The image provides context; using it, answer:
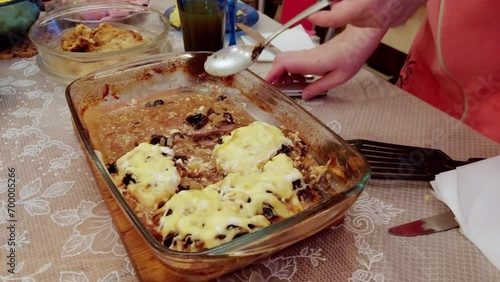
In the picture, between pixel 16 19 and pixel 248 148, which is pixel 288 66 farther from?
pixel 16 19

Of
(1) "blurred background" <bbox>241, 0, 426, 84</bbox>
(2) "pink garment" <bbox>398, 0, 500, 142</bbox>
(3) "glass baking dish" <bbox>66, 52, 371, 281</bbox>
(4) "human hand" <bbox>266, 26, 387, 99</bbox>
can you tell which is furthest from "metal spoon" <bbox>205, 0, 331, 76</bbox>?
(1) "blurred background" <bbox>241, 0, 426, 84</bbox>

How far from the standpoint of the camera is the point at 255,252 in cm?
54

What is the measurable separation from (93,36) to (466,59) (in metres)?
0.95

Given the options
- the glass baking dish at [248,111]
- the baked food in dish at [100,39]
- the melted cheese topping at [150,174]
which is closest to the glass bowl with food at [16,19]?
the baked food in dish at [100,39]

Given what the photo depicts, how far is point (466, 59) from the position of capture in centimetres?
108

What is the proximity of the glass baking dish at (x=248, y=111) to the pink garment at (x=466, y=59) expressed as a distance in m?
0.52

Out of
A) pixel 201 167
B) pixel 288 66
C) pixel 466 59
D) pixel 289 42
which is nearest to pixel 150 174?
pixel 201 167

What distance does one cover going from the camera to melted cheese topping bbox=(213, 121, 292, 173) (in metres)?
0.71

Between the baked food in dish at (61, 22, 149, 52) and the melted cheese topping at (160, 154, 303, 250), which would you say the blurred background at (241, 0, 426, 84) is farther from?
the melted cheese topping at (160, 154, 303, 250)

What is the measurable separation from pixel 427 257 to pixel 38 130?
2.58ft

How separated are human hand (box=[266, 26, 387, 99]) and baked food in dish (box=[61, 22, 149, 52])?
0.38 m

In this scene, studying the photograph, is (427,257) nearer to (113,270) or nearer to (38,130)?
(113,270)

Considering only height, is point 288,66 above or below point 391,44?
above

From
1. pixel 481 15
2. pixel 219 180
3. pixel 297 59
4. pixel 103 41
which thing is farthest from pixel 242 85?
pixel 481 15
